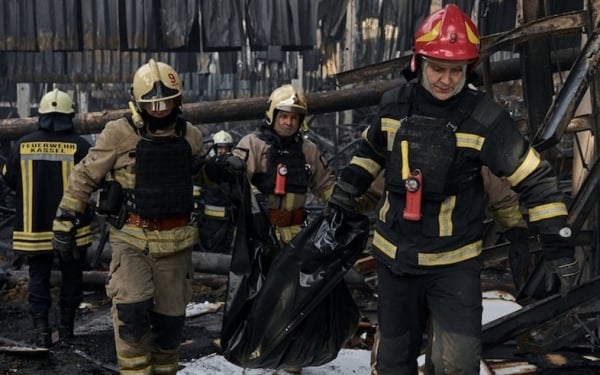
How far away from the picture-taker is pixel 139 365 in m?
4.16

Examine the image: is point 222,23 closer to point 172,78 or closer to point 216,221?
point 216,221

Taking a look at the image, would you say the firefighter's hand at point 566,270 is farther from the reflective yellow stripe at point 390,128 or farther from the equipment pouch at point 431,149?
the reflective yellow stripe at point 390,128

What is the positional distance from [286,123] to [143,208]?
1364 mm

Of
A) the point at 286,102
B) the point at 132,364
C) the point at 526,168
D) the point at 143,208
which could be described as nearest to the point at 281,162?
the point at 286,102

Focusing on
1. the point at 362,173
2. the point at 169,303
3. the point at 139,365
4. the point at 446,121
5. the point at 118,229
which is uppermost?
the point at 446,121

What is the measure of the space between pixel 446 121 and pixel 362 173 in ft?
2.03

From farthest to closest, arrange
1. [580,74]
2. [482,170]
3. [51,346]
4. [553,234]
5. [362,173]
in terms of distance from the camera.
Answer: [51,346] → [580,74] → [362,173] → [482,170] → [553,234]

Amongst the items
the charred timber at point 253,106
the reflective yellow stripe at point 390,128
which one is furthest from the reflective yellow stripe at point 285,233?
the charred timber at point 253,106

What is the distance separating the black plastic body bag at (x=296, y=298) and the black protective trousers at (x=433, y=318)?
0.42 meters

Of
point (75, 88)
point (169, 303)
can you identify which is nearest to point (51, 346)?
point (169, 303)

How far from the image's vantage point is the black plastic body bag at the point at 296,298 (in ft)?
13.0

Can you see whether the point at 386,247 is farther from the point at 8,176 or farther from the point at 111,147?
the point at 8,176

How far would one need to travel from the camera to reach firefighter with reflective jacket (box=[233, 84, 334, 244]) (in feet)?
16.5

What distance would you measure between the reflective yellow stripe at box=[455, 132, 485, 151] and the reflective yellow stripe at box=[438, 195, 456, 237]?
9.6 inches
